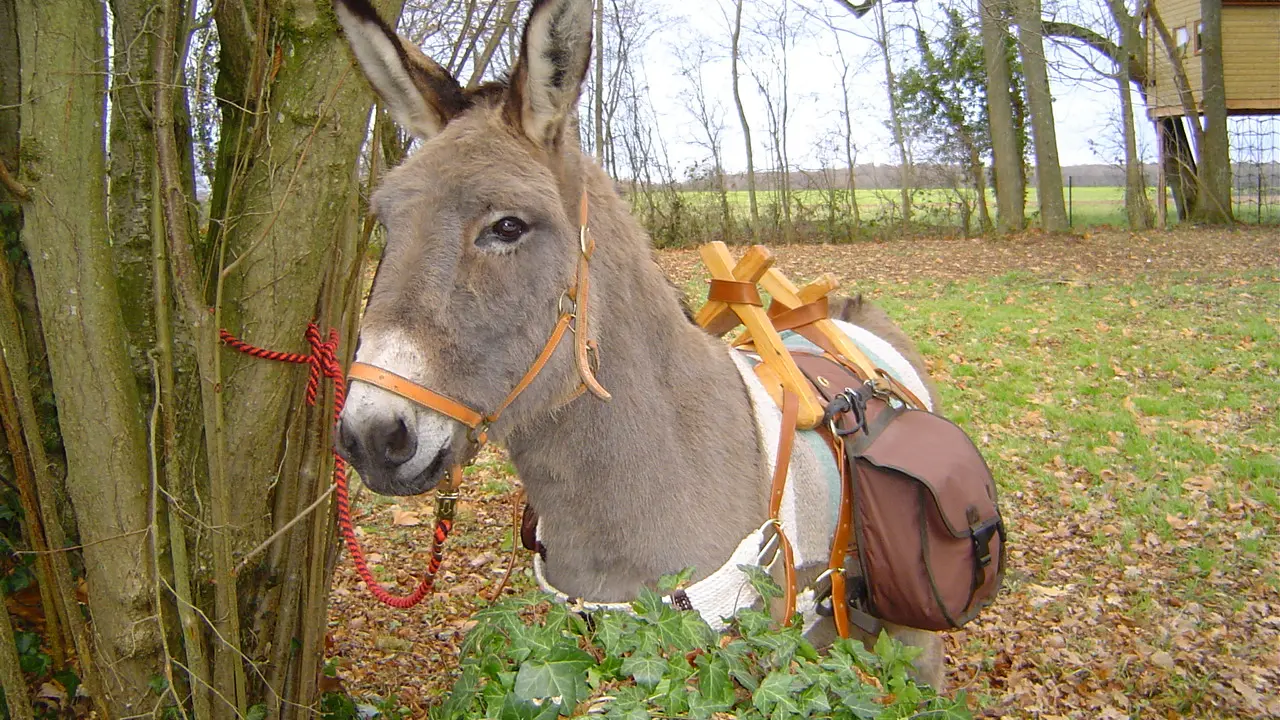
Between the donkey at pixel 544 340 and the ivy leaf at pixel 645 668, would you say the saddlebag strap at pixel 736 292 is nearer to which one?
the donkey at pixel 544 340

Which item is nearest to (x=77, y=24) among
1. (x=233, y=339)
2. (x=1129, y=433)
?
(x=233, y=339)

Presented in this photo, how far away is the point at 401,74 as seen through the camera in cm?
210

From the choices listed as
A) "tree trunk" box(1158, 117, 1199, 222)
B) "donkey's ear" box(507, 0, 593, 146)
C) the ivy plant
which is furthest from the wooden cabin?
the ivy plant

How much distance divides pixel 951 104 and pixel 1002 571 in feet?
69.9

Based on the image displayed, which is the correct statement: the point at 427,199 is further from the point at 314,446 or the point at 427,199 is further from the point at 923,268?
the point at 923,268

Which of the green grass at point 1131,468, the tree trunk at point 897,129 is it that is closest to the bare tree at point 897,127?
the tree trunk at point 897,129

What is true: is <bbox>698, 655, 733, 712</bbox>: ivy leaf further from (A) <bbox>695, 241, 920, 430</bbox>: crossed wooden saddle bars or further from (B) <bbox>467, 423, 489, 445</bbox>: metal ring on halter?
(A) <bbox>695, 241, 920, 430</bbox>: crossed wooden saddle bars

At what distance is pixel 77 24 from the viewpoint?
6.41 ft

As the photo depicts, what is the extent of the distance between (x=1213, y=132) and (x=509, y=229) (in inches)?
899

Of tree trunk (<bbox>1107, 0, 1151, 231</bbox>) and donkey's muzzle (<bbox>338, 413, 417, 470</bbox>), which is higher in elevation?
tree trunk (<bbox>1107, 0, 1151, 231</bbox>)

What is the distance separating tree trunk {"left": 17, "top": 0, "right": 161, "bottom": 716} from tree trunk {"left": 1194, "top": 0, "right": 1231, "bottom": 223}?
2250cm

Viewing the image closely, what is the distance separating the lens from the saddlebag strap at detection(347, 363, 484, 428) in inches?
67.1

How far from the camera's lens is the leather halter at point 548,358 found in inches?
68.9

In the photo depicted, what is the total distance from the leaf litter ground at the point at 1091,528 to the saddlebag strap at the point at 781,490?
1.43 meters
